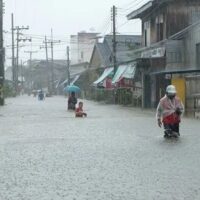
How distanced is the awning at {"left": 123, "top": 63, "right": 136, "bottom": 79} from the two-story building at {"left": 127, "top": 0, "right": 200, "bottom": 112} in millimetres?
718

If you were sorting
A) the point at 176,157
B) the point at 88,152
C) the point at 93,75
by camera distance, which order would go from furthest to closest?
1. the point at 93,75
2. the point at 88,152
3. the point at 176,157

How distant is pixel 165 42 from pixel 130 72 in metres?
8.08

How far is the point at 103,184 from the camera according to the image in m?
9.45

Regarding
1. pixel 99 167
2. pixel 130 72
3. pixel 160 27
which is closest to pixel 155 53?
pixel 160 27

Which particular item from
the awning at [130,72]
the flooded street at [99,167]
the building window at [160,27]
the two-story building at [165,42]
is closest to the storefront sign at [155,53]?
the two-story building at [165,42]

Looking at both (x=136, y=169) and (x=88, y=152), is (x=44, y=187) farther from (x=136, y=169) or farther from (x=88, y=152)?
(x=88, y=152)

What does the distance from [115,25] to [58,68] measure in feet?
237

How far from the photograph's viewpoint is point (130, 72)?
47.6m

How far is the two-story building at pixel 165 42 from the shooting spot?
38156 millimetres

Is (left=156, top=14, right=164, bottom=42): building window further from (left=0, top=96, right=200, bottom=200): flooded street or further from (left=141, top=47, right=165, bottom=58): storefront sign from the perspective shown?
(left=0, top=96, right=200, bottom=200): flooded street

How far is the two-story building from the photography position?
125 ft

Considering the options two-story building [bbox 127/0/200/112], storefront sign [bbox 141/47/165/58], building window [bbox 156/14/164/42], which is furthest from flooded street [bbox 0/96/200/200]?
building window [bbox 156/14/164/42]

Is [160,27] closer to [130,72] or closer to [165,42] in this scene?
[165,42]

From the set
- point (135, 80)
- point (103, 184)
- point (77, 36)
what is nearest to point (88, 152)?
point (103, 184)
